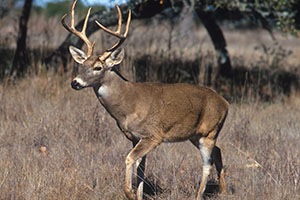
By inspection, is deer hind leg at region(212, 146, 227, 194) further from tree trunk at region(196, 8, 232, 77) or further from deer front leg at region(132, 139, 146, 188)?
tree trunk at region(196, 8, 232, 77)

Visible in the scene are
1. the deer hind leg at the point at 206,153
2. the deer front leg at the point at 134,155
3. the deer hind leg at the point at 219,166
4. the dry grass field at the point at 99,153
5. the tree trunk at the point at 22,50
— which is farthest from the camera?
the tree trunk at the point at 22,50

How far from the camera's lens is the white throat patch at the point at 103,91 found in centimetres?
508

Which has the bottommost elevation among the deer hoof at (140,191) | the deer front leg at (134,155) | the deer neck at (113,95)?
the deer hoof at (140,191)

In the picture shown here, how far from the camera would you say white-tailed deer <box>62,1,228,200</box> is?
495 centimetres

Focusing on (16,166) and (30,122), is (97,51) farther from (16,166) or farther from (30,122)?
(16,166)

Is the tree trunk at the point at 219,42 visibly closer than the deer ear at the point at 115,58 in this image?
No

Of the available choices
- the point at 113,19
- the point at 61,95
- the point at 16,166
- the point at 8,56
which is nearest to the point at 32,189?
the point at 16,166

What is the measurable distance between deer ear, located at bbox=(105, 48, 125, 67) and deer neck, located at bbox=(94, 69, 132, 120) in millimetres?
78

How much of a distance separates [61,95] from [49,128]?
5.64ft

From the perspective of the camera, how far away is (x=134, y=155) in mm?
4797

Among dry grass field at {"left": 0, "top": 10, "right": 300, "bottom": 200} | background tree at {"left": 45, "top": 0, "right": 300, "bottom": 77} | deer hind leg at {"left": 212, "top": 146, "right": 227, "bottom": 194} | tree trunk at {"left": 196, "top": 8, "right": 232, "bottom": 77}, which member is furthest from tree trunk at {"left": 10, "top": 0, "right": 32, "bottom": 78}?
deer hind leg at {"left": 212, "top": 146, "right": 227, "bottom": 194}

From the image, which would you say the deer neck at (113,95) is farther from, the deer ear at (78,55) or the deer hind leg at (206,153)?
the deer hind leg at (206,153)

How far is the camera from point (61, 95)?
8594mm

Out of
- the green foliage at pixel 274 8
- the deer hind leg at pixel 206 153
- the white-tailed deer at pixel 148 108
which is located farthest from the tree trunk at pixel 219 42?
the deer hind leg at pixel 206 153
